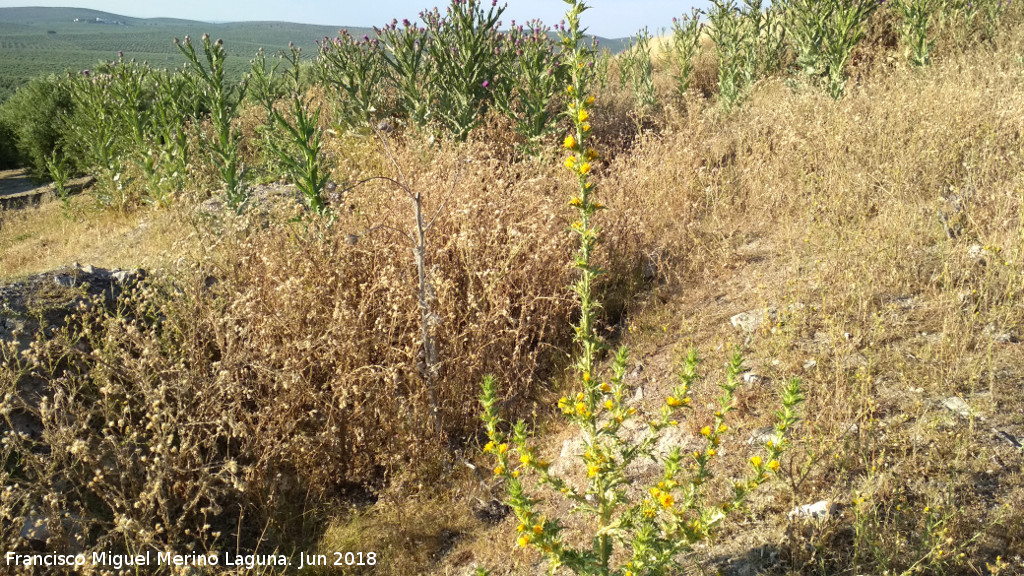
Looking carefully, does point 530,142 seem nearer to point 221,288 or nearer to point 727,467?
point 221,288

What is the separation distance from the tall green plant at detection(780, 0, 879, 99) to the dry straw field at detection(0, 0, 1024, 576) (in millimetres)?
889

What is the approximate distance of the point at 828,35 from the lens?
678cm

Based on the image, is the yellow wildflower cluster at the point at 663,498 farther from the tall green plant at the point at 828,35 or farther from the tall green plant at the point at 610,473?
the tall green plant at the point at 828,35

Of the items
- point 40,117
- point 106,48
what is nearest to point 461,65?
point 40,117

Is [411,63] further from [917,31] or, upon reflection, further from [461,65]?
[917,31]

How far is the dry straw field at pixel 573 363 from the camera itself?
7.02 ft

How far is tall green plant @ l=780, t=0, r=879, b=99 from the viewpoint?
654 cm

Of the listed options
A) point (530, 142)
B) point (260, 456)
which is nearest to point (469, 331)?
point (260, 456)

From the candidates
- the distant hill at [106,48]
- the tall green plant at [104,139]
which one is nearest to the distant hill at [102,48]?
the distant hill at [106,48]

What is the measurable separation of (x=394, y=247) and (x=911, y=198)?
137 inches

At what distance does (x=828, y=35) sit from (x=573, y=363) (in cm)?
559

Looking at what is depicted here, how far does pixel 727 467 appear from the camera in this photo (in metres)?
2.55

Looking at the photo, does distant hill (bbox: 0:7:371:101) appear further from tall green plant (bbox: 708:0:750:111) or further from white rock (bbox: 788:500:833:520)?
white rock (bbox: 788:500:833:520)

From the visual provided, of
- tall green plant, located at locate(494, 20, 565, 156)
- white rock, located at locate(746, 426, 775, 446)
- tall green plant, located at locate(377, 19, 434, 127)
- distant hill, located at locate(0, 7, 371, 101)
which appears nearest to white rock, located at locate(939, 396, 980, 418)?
white rock, located at locate(746, 426, 775, 446)
